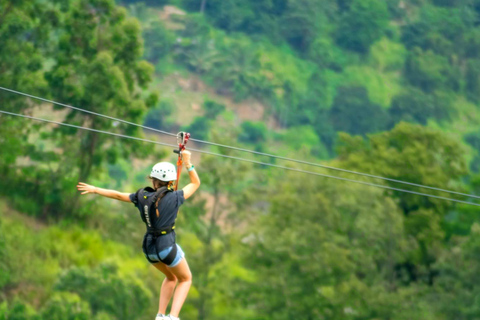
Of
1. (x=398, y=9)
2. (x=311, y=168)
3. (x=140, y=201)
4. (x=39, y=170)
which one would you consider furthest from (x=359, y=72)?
(x=140, y=201)

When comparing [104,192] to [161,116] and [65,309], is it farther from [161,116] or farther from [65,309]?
[161,116]

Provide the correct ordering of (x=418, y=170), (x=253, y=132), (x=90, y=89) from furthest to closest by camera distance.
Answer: (x=253, y=132) < (x=418, y=170) < (x=90, y=89)

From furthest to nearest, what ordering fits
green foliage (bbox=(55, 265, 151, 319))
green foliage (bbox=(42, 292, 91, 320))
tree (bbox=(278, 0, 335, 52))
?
tree (bbox=(278, 0, 335, 52)), green foliage (bbox=(55, 265, 151, 319)), green foliage (bbox=(42, 292, 91, 320))

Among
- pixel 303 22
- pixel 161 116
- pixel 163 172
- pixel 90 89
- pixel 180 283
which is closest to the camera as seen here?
pixel 163 172

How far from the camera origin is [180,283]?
33.0ft

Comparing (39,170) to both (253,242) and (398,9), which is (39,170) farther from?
(398,9)

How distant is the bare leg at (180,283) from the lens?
9820mm

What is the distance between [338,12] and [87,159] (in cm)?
8354

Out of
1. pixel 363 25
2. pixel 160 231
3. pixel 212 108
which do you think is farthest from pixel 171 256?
pixel 363 25

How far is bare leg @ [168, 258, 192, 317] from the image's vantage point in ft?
32.2

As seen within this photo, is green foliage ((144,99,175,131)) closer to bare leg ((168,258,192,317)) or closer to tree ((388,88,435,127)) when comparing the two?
tree ((388,88,435,127))

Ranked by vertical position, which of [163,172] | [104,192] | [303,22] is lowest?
[104,192]

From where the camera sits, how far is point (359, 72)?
109 m

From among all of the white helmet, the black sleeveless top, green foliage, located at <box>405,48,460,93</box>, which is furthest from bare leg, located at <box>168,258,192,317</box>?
green foliage, located at <box>405,48,460,93</box>
